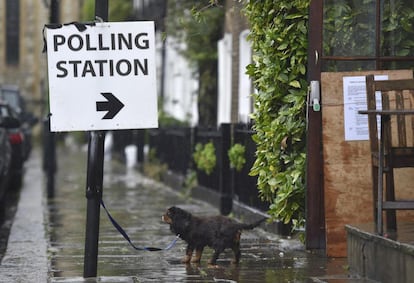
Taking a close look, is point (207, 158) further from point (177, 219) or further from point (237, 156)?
point (177, 219)

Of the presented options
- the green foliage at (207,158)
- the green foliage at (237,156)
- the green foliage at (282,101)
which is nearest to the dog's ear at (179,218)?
the green foliage at (282,101)

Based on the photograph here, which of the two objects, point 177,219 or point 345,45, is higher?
point 345,45

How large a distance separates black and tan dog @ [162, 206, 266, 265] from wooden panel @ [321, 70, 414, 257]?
735 millimetres

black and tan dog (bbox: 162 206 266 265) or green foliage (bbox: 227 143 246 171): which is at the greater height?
green foliage (bbox: 227 143 246 171)

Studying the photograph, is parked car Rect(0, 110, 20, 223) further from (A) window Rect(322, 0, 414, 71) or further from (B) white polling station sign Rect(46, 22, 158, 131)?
(B) white polling station sign Rect(46, 22, 158, 131)

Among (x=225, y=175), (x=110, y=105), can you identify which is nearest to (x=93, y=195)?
(x=110, y=105)

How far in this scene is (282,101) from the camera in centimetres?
1096

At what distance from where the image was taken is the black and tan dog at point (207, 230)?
10047 mm

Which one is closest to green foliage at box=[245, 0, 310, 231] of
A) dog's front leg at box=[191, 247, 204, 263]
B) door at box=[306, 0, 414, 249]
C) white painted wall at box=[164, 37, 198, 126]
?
door at box=[306, 0, 414, 249]

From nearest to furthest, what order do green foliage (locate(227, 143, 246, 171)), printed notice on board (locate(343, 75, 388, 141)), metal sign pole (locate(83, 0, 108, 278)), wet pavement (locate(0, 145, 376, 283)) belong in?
metal sign pole (locate(83, 0, 108, 278))
wet pavement (locate(0, 145, 376, 283))
printed notice on board (locate(343, 75, 388, 141))
green foliage (locate(227, 143, 246, 171))

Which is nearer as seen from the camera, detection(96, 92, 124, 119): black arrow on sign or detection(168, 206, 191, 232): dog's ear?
detection(96, 92, 124, 119): black arrow on sign

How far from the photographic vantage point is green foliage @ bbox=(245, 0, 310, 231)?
10758 millimetres

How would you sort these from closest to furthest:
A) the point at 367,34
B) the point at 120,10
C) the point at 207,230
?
the point at 207,230 → the point at 367,34 → the point at 120,10

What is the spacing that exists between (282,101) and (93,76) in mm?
2618
